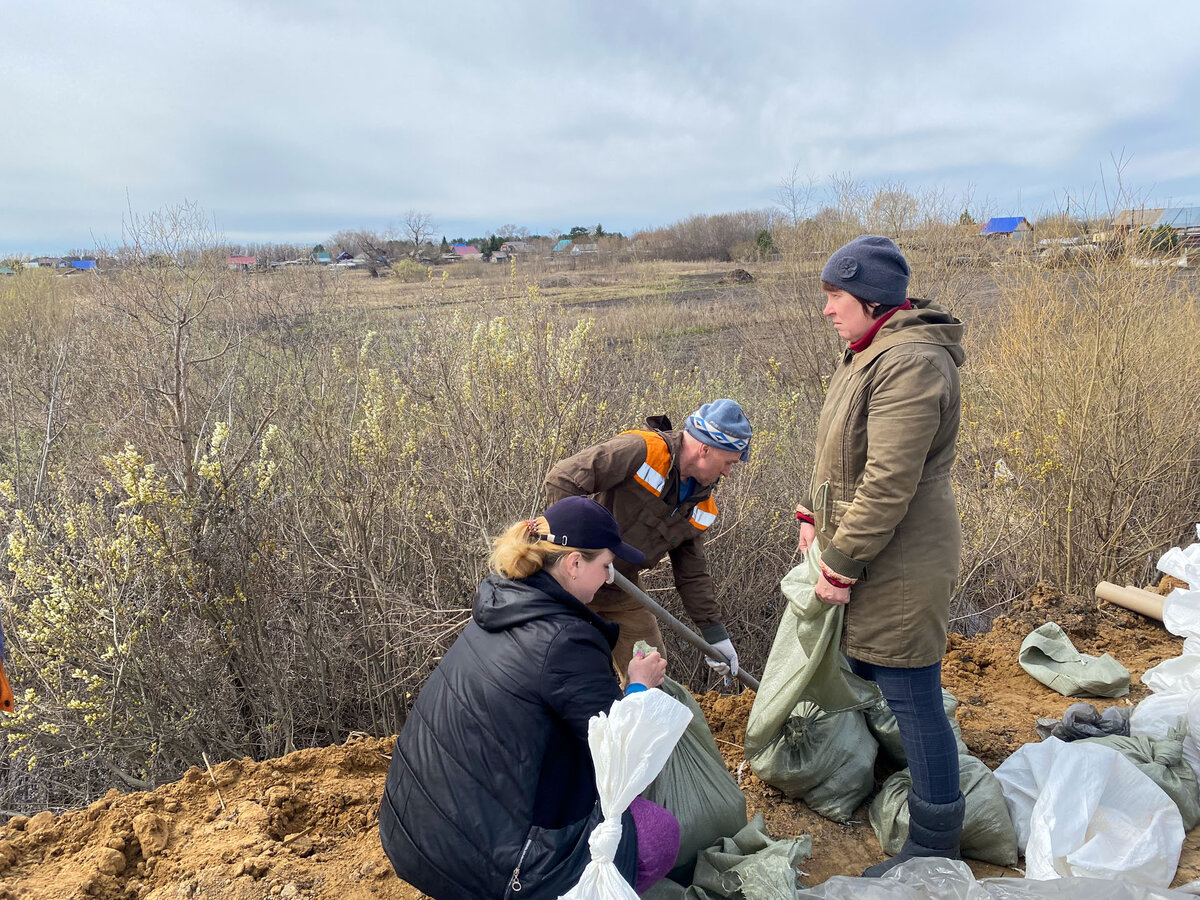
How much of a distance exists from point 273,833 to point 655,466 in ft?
5.44

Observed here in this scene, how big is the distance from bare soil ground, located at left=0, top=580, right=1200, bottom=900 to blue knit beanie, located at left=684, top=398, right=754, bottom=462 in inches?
49.1

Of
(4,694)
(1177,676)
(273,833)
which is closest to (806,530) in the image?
(1177,676)

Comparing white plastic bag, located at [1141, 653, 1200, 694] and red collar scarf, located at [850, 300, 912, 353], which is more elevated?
red collar scarf, located at [850, 300, 912, 353]

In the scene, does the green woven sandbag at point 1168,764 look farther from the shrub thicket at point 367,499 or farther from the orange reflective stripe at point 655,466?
the shrub thicket at point 367,499

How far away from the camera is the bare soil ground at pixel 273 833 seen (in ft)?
6.80

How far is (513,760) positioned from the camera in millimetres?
1562

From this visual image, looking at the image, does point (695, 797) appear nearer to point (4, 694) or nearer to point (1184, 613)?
point (4, 694)

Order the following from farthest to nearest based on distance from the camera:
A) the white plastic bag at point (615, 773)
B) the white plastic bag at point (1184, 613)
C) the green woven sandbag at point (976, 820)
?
the white plastic bag at point (1184, 613)
the green woven sandbag at point (976, 820)
the white plastic bag at point (615, 773)

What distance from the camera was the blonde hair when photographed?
1731 mm

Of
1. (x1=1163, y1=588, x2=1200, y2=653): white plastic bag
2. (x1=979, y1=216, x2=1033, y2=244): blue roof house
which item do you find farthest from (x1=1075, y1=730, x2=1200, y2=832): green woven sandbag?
(x1=979, y1=216, x2=1033, y2=244): blue roof house

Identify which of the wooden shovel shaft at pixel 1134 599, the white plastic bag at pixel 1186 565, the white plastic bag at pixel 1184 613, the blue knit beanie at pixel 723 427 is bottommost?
the wooden shovel shaft at pixel 1134 599

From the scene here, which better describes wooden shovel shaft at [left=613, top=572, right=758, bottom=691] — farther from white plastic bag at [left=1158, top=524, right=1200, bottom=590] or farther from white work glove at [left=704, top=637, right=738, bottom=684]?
white plastic bag at [left=1158, top=524, right=1200, bottom=590]

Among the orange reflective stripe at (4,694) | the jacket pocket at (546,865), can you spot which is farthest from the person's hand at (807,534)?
the orange reflective stripe at (4,694)

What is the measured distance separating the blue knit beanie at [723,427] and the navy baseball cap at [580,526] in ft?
2.03
